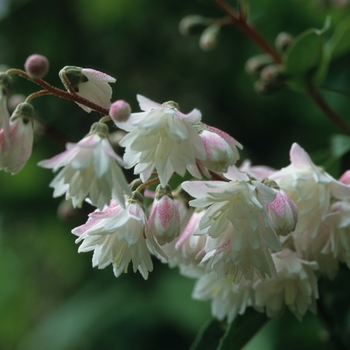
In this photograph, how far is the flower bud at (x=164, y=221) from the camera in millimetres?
866

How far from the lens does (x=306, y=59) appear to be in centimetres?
142

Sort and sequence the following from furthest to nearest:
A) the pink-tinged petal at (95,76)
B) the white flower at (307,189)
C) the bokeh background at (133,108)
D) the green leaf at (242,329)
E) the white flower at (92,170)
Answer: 1. the bokeh background at (133,108)
2. the green leaf at (242,329)
3. the white flower at (307,189)
4. the pink-tinged petal at (95,76)
5. the white flower at (92,170)

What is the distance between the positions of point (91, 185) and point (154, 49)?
186cm

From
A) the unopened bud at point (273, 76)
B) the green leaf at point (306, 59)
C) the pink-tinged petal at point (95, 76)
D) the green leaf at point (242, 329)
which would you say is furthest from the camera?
the unopened bud at point (273, 76)

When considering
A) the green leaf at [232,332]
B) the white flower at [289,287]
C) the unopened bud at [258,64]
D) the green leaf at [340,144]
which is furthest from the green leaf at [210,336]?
the unopened bud at [258,64]

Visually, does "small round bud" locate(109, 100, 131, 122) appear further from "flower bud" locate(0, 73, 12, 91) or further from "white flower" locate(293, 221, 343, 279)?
"white flower" locate(293, 221, 343, 279)

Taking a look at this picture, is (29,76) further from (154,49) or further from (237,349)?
(154,49)

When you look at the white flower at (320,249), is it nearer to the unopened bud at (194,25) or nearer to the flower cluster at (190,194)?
the flower cluster at (190,194)

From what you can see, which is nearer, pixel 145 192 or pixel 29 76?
pixel 29 76

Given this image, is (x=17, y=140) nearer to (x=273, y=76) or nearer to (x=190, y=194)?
(x=190, y=194)

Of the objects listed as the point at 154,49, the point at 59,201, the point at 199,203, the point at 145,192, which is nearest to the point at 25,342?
the point at 59,201

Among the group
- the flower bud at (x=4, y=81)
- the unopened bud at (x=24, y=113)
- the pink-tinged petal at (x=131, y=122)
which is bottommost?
the pink-tinged petal at (x=131, y=122)

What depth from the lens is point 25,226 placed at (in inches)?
101

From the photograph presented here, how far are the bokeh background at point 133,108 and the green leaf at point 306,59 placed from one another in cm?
44
